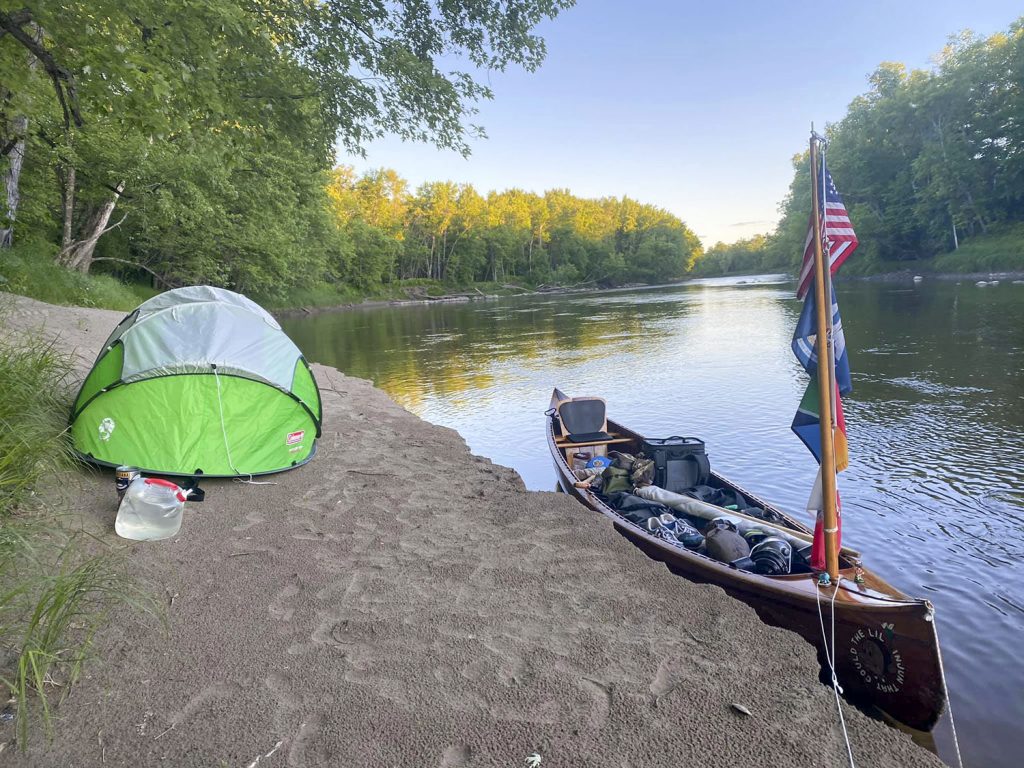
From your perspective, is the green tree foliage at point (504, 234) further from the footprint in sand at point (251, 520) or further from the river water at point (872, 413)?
the footprint in sand at point (251, 520)

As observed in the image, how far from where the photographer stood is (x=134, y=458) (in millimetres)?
6172

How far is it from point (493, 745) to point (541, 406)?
11529 mm

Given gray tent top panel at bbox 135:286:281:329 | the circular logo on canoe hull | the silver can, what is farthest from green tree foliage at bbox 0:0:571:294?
the circular logo on canoe hull

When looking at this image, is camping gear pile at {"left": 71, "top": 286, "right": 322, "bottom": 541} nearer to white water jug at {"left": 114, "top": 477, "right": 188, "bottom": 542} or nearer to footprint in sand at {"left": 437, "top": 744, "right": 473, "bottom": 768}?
white water jug at {"left": 114, "top": 477, "right": 188, "bottom": 542}

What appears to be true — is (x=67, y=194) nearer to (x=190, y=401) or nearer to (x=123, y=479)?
(x=190, y=401)

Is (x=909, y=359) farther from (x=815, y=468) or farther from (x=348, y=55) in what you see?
(x=348, y=55)

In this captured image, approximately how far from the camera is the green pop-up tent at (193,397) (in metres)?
6.27

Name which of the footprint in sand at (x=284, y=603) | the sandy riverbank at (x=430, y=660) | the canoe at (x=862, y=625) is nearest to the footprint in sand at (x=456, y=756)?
the sandy riverbank at (x=430, y=660)

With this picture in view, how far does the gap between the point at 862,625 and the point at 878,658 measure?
0.74ft

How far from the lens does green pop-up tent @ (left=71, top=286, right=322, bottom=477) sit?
20.6ft

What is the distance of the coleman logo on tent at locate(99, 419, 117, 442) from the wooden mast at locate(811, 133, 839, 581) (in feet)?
21.8

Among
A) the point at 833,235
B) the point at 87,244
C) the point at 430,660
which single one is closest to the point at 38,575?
the point at 430,660

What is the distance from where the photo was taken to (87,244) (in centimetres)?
2258

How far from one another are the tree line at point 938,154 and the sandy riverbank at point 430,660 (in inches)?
2313
